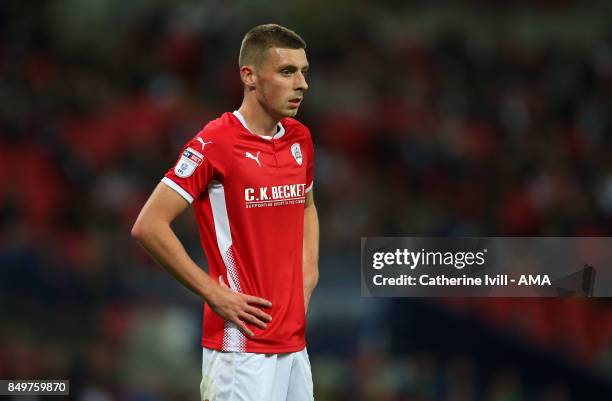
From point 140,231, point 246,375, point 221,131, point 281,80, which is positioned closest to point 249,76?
point 281,80

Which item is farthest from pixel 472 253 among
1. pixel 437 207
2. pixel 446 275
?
pixel 437 207

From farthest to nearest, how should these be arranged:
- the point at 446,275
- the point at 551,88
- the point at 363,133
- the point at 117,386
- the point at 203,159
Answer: the point at 551,88 → the point at 363,133 → the point at 117,386 → the point at 446,275 → the point at 203,159

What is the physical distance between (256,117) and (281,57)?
0.69ft

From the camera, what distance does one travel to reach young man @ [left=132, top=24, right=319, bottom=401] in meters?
2.77

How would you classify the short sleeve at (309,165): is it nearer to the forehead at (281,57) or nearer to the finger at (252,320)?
the forehead at (281,57)

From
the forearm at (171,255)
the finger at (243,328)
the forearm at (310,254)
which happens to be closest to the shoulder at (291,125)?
the forearm at (310,254)

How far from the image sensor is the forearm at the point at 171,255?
2.73 m

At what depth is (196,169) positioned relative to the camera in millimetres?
2779

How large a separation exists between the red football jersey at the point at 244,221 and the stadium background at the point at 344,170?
8.00ft

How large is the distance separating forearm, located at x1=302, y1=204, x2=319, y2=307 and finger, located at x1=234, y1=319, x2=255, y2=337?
0.31 meters

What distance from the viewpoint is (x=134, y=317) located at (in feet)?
17.9

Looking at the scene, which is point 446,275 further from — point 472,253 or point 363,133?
point 363,133

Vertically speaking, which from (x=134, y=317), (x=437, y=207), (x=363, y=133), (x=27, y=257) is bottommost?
(x=134, y=317)

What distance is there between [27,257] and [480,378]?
9.21 feet
